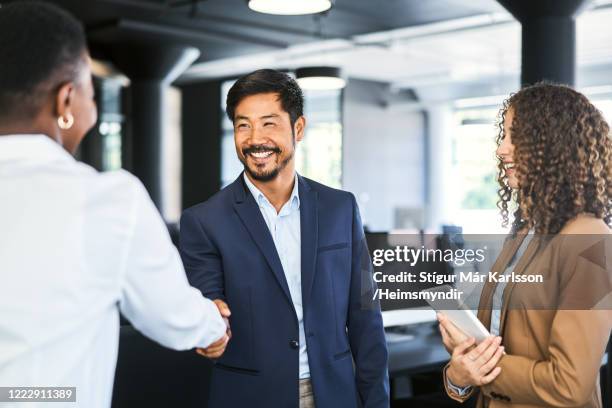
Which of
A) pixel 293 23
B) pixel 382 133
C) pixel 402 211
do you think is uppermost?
pixel 293 23

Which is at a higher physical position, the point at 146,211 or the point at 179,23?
the point at 179,23

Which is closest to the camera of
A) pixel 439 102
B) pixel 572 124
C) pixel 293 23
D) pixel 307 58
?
pixel 572 124

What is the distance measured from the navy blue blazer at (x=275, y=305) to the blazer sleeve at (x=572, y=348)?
2.01 feet

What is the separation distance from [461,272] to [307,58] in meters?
10.4

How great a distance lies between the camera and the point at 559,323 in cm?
161

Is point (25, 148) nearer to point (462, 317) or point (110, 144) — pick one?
point (462, 317)

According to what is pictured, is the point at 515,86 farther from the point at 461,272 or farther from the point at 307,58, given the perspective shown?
the point at 461,272

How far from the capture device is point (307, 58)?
12.0 m

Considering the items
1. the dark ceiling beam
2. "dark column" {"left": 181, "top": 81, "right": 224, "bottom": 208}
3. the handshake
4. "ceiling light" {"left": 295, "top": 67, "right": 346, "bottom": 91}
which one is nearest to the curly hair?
the handshake

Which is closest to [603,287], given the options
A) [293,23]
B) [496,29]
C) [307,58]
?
[293,23]

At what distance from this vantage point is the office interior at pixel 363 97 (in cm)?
412

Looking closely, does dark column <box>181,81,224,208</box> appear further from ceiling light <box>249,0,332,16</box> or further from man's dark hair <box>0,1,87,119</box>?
man's dark hair <box>0,1,87,119</box>

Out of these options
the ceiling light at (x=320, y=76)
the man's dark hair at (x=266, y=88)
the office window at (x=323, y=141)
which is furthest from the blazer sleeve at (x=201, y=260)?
the office window at (x=323, y=141)

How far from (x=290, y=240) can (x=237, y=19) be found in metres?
7.19
